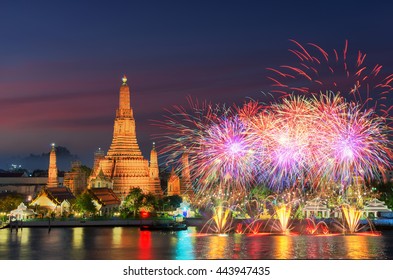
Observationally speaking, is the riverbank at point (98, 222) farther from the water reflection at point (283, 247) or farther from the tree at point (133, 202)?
the water reflection at point (283, 247)

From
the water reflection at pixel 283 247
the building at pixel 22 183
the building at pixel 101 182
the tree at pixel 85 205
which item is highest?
the building at pixel 22 183

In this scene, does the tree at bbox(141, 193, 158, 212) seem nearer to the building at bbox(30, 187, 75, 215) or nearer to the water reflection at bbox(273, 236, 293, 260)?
the building at bbox(30, 187, 75, 215)

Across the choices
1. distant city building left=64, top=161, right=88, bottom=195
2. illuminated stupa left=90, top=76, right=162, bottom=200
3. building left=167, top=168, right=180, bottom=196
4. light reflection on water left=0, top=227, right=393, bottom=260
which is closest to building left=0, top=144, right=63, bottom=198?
distant city building left=64, top=161, right=88, bottom=195

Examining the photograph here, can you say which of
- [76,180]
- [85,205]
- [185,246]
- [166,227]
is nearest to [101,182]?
[85,205]

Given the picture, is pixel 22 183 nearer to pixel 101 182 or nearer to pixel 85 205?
pixel 101 182

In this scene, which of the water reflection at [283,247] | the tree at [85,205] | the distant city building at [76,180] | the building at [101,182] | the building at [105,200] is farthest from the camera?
the distant city building at [76,180]

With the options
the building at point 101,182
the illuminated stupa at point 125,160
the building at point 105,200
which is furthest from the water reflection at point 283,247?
the illuminated stupa at point 125,160
